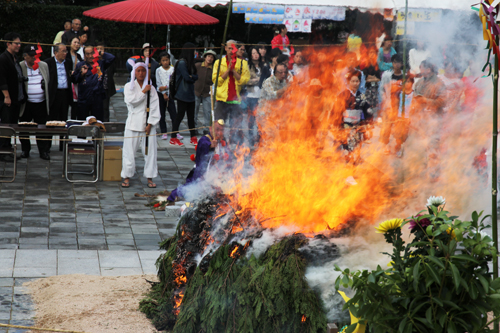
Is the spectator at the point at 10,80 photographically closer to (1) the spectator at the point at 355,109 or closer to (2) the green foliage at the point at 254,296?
(1) the spectator at the point at 355,109

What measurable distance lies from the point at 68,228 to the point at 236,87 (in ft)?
16.6

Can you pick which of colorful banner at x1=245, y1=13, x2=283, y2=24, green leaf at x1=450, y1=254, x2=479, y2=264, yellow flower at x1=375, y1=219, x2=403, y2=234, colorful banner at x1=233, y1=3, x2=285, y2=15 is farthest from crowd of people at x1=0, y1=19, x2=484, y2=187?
green leaf at x1=450, y1=254, x2=479, y2=264

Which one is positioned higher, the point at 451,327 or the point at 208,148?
the point at 208,148

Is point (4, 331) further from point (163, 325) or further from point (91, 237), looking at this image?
point (91, 237)

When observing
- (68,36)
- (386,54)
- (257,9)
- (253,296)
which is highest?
(257,9)

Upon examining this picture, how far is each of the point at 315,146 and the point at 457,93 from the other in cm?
201

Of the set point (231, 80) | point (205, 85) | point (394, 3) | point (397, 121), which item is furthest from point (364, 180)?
point (205, 85)

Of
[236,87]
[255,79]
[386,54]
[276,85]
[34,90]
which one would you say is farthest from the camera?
[255,79]

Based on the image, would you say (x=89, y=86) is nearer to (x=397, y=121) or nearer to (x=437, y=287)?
(x=397, y=121)

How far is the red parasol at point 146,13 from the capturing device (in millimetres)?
9727

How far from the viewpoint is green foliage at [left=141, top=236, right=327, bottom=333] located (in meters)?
4.17

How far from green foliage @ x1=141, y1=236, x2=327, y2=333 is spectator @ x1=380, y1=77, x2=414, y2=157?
2761 mm

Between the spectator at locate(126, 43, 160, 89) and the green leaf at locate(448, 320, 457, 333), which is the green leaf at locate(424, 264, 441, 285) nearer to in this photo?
the green leaf at locate(448, 320, 457, 333)

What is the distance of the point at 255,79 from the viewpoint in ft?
39.9
